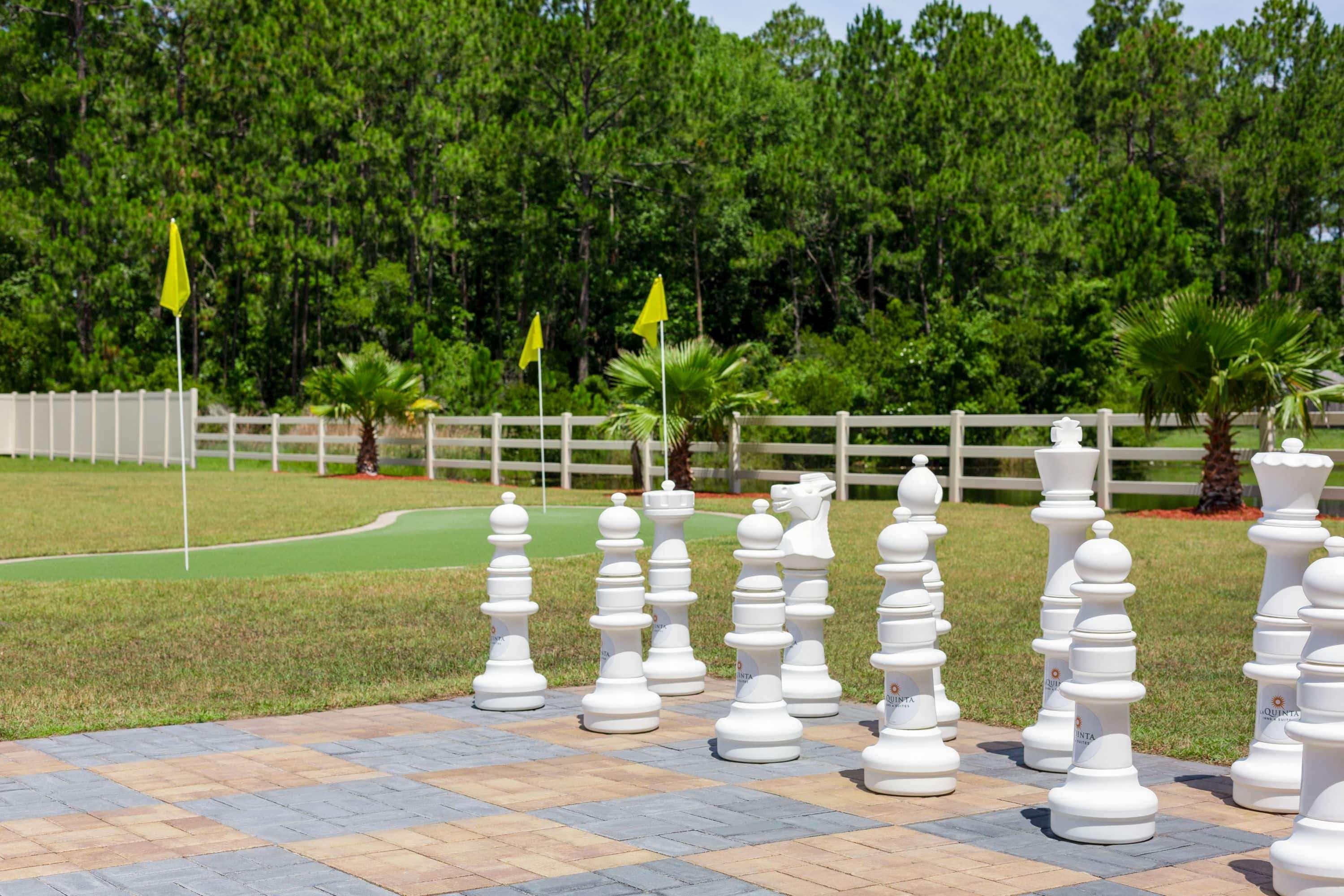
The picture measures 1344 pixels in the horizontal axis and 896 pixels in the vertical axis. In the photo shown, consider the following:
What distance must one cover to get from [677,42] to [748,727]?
43.8 metres

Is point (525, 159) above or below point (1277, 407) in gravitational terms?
above

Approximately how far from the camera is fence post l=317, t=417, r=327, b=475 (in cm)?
3631

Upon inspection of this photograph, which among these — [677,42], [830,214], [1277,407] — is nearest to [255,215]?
[677,42]

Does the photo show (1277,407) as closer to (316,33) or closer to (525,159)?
(525,159)

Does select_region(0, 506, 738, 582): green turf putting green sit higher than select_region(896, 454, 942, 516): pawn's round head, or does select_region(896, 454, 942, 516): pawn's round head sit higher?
select_region(896, 454, 942, 516): pawn's round head

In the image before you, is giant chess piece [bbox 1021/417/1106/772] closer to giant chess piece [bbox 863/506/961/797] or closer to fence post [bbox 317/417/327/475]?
giant chess piece [bbox 863/506/961/797]

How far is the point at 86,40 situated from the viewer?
52156mm

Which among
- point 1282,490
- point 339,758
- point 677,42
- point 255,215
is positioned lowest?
point 339,758

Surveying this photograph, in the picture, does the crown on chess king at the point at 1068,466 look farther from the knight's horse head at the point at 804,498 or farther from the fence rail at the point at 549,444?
the fence rail at the point at 549,444

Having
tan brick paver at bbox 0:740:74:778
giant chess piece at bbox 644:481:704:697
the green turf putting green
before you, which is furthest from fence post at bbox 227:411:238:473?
tan brick paver at bbox 0:740:74:778

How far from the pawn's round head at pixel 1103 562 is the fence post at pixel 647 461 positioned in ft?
66.9

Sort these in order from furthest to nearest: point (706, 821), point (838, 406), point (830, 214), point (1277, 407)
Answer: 1. point (830, 214)
2. point (838, 406)
3. point (1277, 407)
4. point (706, 821)

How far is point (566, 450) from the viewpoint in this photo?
97.1ft

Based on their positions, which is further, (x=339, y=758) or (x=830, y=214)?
(x=830, y=214)
